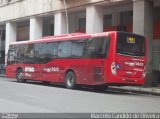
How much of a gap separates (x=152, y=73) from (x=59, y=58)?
682cm

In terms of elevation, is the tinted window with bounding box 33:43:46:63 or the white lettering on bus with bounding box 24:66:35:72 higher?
the tinted window with bounding box 33:43:46:63

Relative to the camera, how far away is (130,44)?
22.4 meters

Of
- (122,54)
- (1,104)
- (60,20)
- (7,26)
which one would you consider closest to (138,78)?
(122,54)

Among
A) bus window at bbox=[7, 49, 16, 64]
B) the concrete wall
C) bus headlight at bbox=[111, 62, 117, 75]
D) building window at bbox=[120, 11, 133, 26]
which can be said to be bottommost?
bus headlight at bbox=[111, 62, 117, 75]

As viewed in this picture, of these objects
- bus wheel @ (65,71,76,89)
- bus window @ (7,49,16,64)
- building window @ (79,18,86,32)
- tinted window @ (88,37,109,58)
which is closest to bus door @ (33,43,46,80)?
bus wheel @ (65,71,76,89)

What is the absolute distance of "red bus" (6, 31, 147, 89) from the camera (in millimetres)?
22109

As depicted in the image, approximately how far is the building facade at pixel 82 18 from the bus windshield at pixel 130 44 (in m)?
5.35

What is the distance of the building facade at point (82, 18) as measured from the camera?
94.9 ft

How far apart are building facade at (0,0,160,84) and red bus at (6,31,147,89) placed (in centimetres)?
553

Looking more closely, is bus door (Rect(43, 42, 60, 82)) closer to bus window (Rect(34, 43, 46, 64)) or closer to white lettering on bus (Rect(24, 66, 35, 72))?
bus window (Rect(34, 43, 46, 64))

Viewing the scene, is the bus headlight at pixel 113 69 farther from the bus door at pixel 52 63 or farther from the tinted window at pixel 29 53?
the tinted window at pixel 29 53

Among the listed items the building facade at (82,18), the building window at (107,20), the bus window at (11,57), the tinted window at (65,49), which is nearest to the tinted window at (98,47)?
the tinted window at (65,49)

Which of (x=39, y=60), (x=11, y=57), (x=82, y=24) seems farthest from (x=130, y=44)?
(x=82, y=24)

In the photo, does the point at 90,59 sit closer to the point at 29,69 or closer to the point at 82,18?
the point at 29,69
